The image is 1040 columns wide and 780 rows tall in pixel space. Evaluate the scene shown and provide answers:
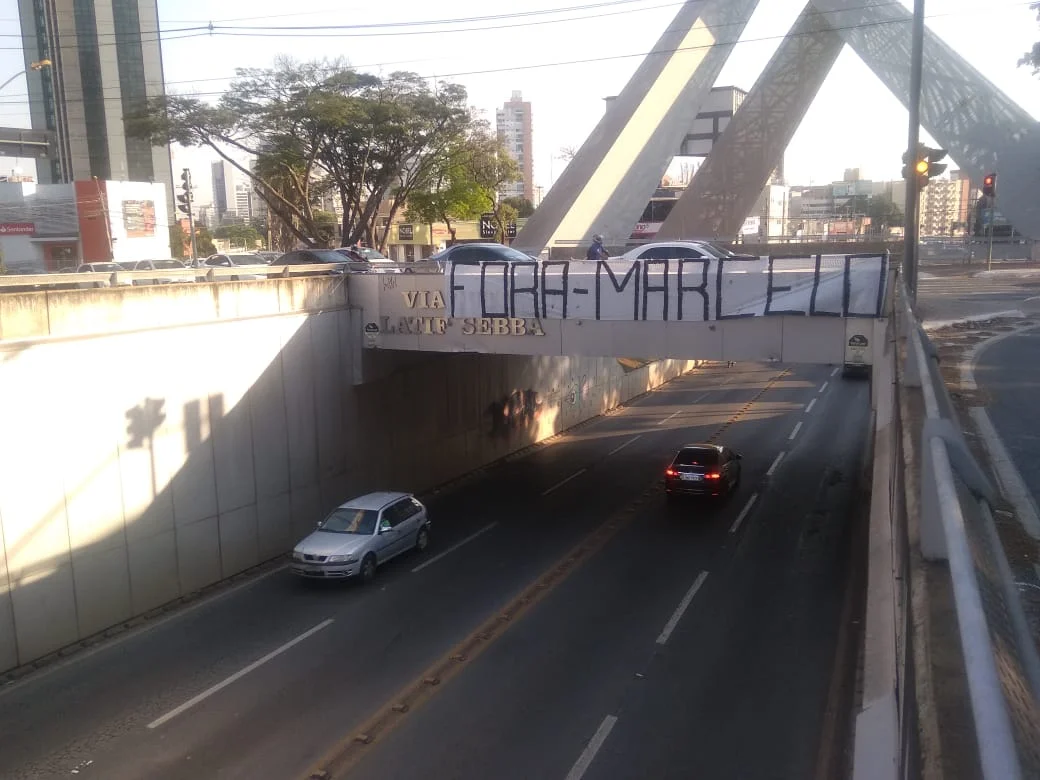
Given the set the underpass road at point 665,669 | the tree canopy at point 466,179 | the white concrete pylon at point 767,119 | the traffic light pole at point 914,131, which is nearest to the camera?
the underpass road at point 665,669

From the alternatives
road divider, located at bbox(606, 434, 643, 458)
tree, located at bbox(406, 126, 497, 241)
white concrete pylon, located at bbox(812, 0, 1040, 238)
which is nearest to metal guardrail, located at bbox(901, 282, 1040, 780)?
road divider, located at bbox(606, 434, 643, 458)

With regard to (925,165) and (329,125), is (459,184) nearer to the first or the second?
(329,125)

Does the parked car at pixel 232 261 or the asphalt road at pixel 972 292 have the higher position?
the parked car at pixel 232 261

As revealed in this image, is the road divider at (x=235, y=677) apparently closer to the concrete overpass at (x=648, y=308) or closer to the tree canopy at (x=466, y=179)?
the concrete overpass at (x=648, y=308)

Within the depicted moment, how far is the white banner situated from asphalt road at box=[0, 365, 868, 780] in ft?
17.7

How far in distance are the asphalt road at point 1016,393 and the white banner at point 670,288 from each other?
2681mm

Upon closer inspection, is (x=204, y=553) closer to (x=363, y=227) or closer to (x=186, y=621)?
(x=186, y=621)

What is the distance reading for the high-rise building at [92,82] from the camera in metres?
72.1

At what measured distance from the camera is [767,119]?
4250cm

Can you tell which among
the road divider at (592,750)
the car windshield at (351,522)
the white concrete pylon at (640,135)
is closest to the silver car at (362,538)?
the car windshield at (351,522)

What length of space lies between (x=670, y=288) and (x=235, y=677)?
11.8 m

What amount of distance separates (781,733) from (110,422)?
1263 centimetres

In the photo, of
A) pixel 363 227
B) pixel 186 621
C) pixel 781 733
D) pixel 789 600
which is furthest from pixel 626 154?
pixel 781 733

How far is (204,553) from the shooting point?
17922mm
